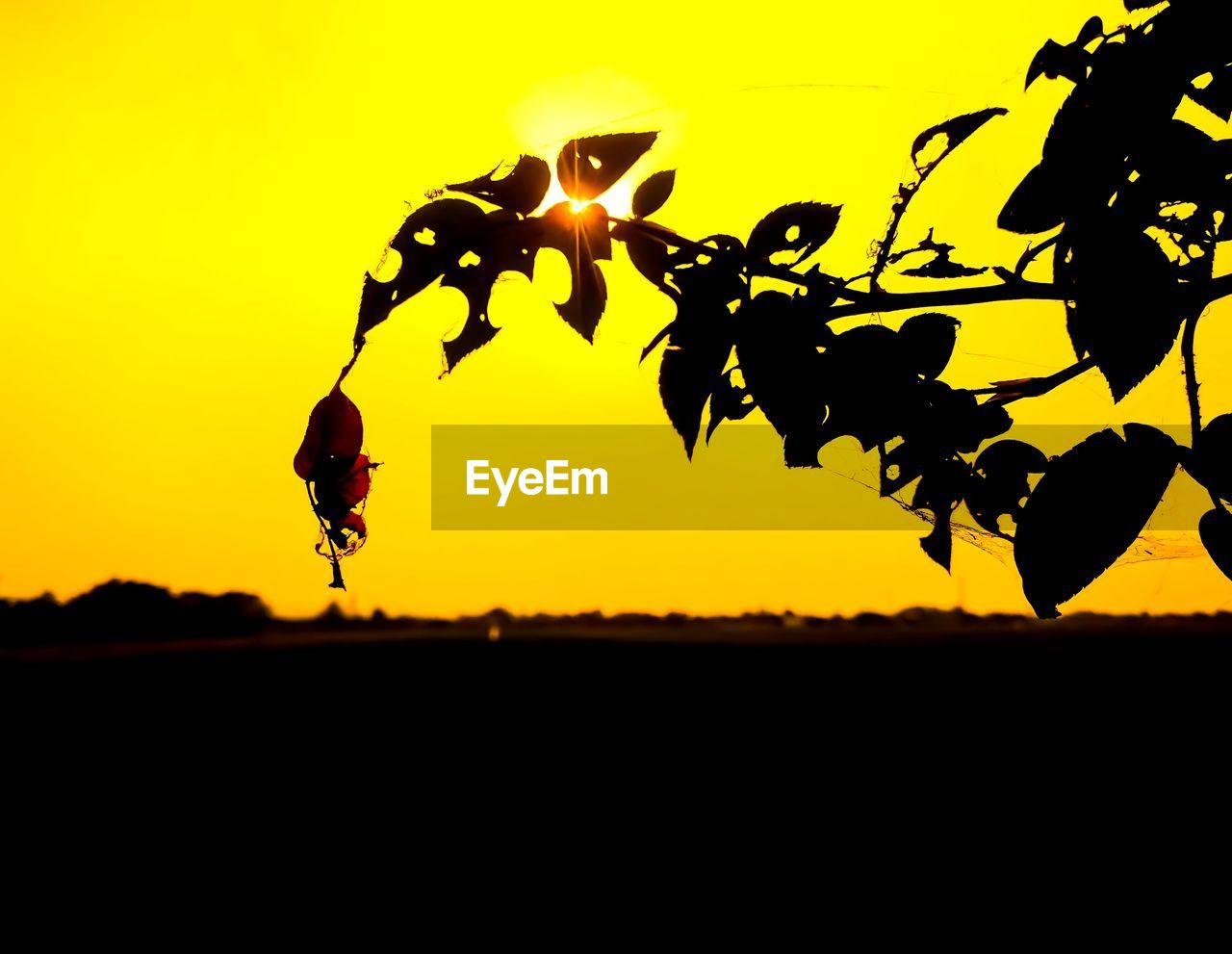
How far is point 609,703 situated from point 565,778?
16.6 inches

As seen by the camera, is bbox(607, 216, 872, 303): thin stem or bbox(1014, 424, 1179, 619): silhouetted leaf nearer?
bbox(1014, 424, 1179, 619): silhouetted leaf

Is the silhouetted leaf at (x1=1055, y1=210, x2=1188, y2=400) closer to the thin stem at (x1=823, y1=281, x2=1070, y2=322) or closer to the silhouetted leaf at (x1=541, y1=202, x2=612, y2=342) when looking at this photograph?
the thin stem at (x1=823, y1=281, x2=1070, y2=322)

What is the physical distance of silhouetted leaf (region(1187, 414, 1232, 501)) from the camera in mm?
551

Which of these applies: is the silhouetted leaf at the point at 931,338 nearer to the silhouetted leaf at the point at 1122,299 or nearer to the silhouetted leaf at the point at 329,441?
the silhouetted leaf at the point at 1122,299

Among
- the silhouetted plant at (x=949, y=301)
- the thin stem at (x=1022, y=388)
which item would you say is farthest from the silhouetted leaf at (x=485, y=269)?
the thin stem at (x=1022, y=388)

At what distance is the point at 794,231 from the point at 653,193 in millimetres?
90

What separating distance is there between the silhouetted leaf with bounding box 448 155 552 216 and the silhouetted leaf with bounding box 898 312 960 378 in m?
0.23

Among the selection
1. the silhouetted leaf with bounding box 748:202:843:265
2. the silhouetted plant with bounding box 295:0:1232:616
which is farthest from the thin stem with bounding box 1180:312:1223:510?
the silhouetted leaf with bounding box 748:202:843:265

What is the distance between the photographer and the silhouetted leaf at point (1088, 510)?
1.66 feet

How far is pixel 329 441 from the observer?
23.3 inches

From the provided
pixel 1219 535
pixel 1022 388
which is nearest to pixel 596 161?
pixel 1022 388

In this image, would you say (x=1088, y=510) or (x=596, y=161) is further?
(x=596, y=161)

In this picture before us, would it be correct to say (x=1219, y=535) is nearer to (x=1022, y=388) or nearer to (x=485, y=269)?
(x=1022, y=388)

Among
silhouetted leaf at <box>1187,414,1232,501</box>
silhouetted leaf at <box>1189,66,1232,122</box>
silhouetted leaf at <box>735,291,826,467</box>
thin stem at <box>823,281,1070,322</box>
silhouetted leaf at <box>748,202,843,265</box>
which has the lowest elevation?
silhouetted leaf at <box>1187,414,1232,501</box>
